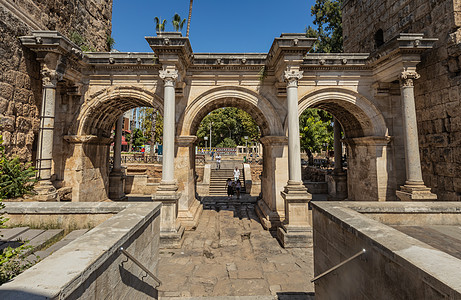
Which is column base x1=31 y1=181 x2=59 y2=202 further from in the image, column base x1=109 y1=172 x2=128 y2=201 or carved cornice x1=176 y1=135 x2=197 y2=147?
column base x1=109 y1=172 x2=128 y2=201

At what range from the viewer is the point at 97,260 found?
196 cm

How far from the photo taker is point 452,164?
6.94 meters

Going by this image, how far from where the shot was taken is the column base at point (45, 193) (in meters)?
6.59

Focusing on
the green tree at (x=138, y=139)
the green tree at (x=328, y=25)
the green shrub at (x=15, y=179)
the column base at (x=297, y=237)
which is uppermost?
the green tree at (x=328, y=25)

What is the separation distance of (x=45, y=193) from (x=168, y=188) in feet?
12.6

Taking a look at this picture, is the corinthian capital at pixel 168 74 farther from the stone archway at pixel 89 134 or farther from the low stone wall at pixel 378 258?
the low stone wall at pixel 378 258

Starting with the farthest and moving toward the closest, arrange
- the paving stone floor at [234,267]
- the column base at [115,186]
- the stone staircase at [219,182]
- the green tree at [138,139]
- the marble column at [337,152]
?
the green tree at [138,139]
the stone staircase at [219,182]
the marble column at [337,152]
the column base at [115,186]
the paving stone floor at [234,267]

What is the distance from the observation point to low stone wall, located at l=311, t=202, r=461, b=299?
66.4 inches

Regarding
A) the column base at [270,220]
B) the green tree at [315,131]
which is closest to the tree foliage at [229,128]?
the green tree at [315,131]

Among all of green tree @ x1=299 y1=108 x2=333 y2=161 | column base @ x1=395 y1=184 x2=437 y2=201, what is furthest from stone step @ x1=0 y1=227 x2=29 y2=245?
green tree @ x1=299 y1=108 x2=333 y2=161

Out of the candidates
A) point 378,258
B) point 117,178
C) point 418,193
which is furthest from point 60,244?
point 418,193

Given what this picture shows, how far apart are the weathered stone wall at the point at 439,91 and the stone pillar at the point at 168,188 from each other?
9.02 metres

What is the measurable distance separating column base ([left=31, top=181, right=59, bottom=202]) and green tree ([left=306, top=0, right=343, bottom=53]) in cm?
2070

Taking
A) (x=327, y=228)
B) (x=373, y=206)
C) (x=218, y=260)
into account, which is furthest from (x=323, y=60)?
(x=218, y=260)
